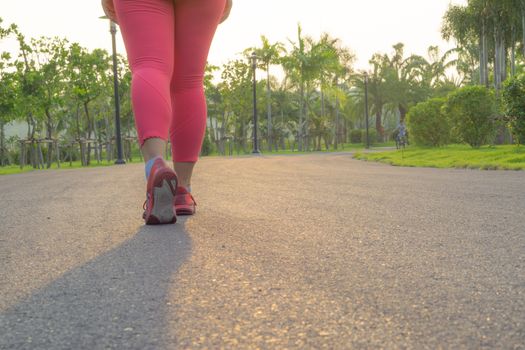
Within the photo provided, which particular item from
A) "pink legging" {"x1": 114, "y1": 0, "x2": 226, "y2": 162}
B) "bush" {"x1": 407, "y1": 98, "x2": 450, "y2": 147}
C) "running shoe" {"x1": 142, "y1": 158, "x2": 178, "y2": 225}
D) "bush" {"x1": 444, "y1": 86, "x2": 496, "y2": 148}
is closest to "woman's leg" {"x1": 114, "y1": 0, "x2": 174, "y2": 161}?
"pink legging" {"x1": 114, "y1": 0, "x2": 226, "y2": 162}

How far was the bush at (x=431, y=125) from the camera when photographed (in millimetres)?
20672

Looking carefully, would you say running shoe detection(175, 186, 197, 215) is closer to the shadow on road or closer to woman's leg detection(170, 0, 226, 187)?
woman's leg detection(170, 0, 226, 187)

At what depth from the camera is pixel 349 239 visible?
2404mm

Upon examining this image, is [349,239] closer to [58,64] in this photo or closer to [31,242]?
[31,242]

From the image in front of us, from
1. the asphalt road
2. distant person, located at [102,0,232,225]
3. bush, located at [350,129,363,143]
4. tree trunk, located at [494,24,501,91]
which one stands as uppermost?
tree trunk, located at [494,24,501,91]

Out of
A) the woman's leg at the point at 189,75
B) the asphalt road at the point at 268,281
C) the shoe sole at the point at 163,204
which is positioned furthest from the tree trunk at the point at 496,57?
the shoe sole at the point at 163,204

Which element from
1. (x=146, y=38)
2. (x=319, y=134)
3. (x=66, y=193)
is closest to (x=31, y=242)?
(x=146, y=38)

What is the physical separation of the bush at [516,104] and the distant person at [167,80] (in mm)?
12191

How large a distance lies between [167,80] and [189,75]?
0.97 ft

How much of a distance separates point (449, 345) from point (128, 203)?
332cm

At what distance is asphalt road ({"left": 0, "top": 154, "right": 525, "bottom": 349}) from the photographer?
3.89 feet

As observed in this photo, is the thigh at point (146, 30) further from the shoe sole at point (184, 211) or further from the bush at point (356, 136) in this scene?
the bush at point (356, 136)

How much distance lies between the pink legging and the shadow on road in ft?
3.48

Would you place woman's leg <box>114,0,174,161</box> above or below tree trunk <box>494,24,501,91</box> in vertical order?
below
